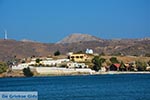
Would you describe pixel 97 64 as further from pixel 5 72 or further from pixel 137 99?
pixel 137 99

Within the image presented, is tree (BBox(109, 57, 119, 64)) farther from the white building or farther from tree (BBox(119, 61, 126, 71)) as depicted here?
the white building

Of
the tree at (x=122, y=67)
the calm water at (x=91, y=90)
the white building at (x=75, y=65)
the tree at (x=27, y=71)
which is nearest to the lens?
the calm water at (x=91, y=90)

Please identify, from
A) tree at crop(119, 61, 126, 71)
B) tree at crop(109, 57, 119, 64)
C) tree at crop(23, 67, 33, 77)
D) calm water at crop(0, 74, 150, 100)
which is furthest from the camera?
tree at crop(109, 57, 119, 64)

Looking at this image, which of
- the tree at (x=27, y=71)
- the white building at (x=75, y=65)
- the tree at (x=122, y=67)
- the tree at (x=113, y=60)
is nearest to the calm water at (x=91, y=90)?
the tree at (x=27, y=71)

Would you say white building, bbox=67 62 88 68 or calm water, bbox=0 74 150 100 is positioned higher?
white building, bbox=67 62 88 68

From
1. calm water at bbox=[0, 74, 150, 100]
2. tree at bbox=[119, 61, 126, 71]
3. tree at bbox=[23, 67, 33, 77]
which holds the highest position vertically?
tree at bbox=[119, 61, 126, 71]

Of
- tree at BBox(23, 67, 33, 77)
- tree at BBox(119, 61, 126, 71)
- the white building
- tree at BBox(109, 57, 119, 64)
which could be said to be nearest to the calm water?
tree at BBox(23, 67, 33, 77)

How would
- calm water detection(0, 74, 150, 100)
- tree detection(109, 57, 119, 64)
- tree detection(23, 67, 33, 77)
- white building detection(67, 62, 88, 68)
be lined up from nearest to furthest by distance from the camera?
calm water detection(0, 74, 150, 100)
tree detection(23, 67, 33, 77)
white building detection(67, 62, 88, 68)
tree detection(109, 57, 119, 64)

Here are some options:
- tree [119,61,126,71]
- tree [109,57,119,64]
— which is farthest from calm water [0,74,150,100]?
tree [109,57,119,64]

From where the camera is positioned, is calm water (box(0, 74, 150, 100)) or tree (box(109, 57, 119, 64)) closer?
calm water (box(0, 74, 150, 100))

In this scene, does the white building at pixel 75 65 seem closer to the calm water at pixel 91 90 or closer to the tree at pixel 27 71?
the tree at pixel 27 71

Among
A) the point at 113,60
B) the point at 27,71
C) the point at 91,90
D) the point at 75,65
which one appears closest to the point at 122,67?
the point at 113,60

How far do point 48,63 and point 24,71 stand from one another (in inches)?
610

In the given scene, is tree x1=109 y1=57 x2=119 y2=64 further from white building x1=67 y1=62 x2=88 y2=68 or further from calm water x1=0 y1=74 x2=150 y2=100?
calm water x1=0 y1=74 x2=150 y2=100
